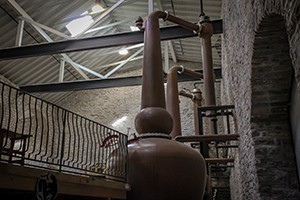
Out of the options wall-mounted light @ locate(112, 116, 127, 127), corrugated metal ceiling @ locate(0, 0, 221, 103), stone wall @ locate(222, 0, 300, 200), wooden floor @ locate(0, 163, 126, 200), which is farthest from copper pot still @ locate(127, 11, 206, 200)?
wall-mounted light @ locate(112, 116, 127, 127)

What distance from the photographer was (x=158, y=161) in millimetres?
3002

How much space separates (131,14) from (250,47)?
7841 millimetres

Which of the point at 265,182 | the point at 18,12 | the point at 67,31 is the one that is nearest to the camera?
the point at 265,182

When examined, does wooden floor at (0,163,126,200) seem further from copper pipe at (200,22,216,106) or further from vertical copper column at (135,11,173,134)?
copper pipe at (200,22,216,106)

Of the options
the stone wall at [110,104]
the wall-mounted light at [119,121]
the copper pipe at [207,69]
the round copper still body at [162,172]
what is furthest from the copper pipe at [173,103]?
the wall-mounted light at [119,121]

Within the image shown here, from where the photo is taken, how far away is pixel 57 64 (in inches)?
435

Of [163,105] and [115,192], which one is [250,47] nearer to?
[163,105]

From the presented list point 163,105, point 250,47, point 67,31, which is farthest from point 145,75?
point 67,31

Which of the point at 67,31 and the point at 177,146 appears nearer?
the point at 177,146

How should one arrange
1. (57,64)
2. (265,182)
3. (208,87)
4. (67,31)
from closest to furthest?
(265,182) → (208,87) → (67,31) → (57,64)

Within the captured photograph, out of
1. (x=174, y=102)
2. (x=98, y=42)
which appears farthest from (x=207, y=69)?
(x=98, y=42)

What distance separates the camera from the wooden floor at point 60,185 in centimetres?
Answer: 218

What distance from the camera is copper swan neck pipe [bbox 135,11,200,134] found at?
3.31m

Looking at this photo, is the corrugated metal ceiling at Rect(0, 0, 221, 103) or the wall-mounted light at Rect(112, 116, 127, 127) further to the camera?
the wall-mounted light at Rect(112, 116, 127, 127)
